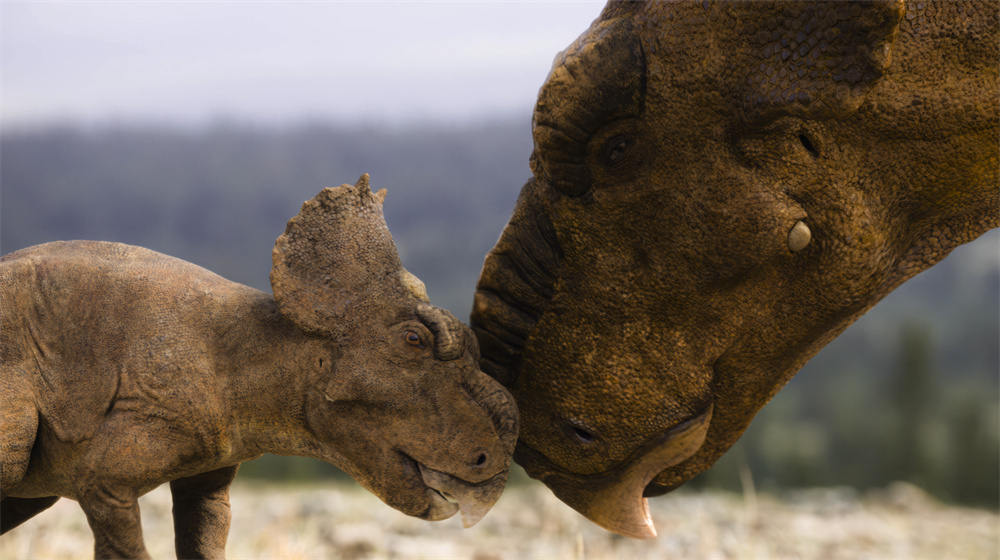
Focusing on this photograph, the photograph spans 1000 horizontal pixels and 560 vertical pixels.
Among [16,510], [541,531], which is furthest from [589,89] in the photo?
[541,531]

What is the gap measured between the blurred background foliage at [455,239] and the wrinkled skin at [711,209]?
337 cm

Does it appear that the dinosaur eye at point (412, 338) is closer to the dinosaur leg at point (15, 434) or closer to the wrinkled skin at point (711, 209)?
the wrinkled skin at point (711, 209)

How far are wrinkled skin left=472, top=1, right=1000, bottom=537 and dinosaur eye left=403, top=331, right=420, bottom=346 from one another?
201 millimetres

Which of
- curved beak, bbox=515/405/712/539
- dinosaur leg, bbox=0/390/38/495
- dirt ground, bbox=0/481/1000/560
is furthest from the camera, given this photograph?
dirt ground, bbox=0/481/1000/560

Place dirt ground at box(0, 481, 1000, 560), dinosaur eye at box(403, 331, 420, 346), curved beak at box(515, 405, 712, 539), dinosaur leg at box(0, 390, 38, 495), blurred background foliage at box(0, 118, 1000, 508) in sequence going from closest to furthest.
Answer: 1. dinosaur leg at box(0, 390, 38, 495)
2. dinosaur eye at box(403, 331, 420, 346)
3. curved beak at box(515, 405, 712, 539)
4. dirt ground at box(0, 481, 1000, 560)
5. blurred background foliage at box(0, 118, 1000, 508)

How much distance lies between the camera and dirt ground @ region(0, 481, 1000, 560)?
9.23 feet

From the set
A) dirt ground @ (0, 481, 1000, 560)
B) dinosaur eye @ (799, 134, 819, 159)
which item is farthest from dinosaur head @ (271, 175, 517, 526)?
dirt ground @ (0, 481, 1000, 560)

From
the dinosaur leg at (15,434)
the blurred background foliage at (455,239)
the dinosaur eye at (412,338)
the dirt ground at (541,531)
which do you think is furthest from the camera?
the blurred background foliage at (455,239)

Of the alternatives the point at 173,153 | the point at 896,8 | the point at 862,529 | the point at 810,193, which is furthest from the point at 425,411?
the point at 173,153

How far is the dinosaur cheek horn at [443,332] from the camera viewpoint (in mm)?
1426

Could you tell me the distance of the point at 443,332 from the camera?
1.43 m

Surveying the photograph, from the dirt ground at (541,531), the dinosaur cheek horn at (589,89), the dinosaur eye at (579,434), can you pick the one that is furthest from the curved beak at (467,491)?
the dirt ground at (541,531)

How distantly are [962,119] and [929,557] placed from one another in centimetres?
245

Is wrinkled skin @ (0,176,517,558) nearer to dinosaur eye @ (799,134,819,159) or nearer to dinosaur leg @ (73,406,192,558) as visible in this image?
dinosaur leg @ (73,406,192,558)
